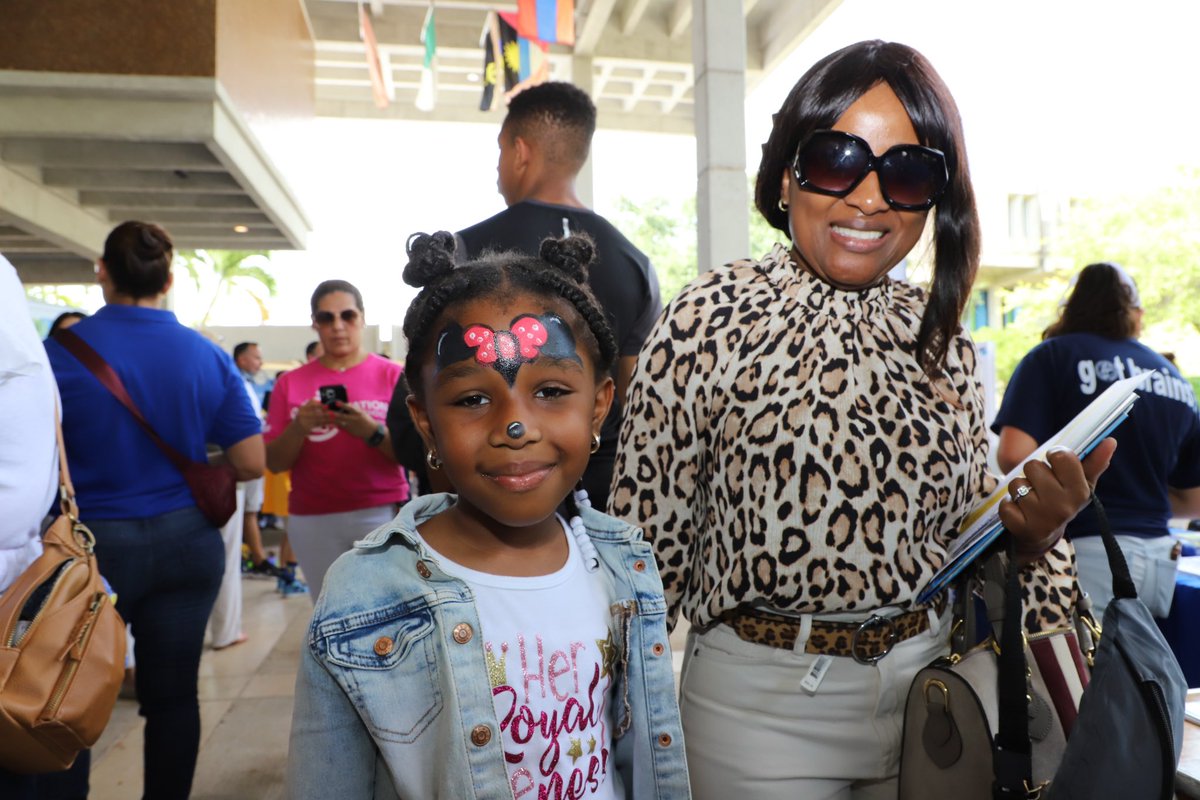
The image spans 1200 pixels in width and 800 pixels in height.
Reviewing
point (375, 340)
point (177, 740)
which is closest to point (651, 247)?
point (375, 340)

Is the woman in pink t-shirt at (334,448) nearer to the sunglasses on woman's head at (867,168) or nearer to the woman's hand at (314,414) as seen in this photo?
the woman's hand at (314,414)

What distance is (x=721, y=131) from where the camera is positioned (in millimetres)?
8016

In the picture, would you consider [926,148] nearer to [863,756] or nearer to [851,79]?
[851,79]

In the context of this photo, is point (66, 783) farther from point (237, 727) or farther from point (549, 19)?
point (549, 19)

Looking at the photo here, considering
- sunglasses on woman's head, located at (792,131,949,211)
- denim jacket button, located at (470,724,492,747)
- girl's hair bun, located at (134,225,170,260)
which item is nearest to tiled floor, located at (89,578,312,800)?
girl's hair bun, located at (134,225,170,260)

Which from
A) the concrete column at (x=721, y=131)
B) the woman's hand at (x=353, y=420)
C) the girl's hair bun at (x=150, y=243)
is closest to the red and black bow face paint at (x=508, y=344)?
the girl's hair bun at (x=150, y=243)

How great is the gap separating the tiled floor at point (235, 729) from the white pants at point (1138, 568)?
3.46 meters

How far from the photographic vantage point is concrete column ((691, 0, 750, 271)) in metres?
7.96

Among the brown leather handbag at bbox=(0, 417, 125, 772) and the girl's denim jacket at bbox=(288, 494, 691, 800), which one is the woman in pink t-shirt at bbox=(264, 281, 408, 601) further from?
the girl's denim jacket at bbox=(288, 494, 691, 800)

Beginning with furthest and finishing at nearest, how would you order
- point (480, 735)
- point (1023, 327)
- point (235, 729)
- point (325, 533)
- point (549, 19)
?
point (1023, 327) → point (549, 19) → point (235, 729) → point (325, 533) → point (480, 735)

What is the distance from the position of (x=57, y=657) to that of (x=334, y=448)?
1.95 metres

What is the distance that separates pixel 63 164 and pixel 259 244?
4208 mm

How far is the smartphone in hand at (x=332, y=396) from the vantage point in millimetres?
3656

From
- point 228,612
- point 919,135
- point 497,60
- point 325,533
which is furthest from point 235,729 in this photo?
point 497,60
